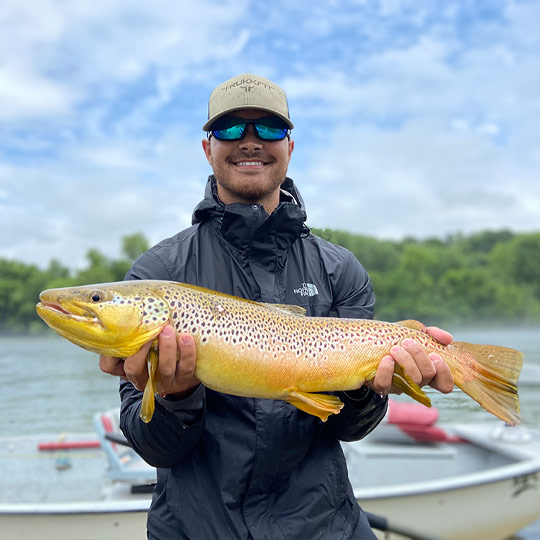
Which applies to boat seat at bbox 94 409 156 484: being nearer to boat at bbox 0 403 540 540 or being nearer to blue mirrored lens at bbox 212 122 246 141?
boat at bbox 0 403 540 540

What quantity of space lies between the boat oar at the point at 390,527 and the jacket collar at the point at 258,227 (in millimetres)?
2736

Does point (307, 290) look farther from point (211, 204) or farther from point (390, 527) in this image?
point (390, 527)

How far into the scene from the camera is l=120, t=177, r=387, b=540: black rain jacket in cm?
235

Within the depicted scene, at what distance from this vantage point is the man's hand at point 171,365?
90.6 inches

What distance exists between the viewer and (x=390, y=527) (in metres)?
4.45

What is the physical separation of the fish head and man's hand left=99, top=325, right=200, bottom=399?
6cm

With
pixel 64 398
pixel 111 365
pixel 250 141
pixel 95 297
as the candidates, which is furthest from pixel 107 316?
pixel 64 398

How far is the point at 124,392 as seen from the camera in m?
2.67

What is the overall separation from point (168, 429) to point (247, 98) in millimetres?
1680

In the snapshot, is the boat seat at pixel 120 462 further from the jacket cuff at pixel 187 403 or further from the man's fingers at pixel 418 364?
the man's fingers at pixel 418 364

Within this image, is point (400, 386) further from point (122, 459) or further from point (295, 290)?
point (122, 459)

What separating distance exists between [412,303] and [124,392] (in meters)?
53.7

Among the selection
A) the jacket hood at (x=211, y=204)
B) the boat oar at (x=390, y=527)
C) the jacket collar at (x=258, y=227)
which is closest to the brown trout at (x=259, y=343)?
the jacket collar at (x=258, y=227)

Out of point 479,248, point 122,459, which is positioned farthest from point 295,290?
point 479,248
